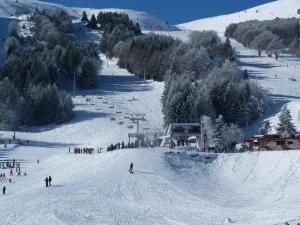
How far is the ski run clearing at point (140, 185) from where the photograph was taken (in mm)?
30344

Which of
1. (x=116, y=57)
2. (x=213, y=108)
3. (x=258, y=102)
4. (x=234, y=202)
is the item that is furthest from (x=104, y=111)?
(x=234, y=202)

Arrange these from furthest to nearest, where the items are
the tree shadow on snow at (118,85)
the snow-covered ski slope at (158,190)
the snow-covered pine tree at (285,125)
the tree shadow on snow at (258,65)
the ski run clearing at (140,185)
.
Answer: the tree shadow on snow at (258,65) < the tree shadow on snow at (118,85) < the snow-covered pine tree at (285,125) < the ski run clearing at (140,185) < the snow-covered ski slope at (158,190)

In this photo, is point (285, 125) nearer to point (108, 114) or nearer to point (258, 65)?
point (108, 114)

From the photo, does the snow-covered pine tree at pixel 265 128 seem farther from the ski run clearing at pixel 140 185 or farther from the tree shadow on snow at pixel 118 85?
the tree shadow on snow at pixel 118 85

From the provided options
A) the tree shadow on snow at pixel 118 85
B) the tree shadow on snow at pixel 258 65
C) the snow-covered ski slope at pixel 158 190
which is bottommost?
the snow-covered ski slope at pixel 158 190

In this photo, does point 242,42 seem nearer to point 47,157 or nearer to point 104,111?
point 104,111

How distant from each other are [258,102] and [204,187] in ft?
134

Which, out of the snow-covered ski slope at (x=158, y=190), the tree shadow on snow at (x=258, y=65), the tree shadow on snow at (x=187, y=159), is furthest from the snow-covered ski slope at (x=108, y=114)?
the tree shadow on snow at (x=258, y=65)

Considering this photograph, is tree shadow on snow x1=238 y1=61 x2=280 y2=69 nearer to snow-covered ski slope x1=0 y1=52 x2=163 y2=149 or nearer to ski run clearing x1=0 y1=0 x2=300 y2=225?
snow-covered ski slope x1=0 y1=52 x2=163 y2=149

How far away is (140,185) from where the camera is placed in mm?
38094

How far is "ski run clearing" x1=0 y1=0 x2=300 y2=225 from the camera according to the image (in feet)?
99.6

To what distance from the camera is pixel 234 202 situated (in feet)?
118

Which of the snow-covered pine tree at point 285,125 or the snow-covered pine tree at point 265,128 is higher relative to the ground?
the snow-covered pine tree at point 285,125

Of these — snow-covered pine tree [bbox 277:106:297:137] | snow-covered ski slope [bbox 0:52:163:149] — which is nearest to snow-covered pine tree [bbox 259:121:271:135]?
snow-covered pine tree [bbox 277:106:297:137]
